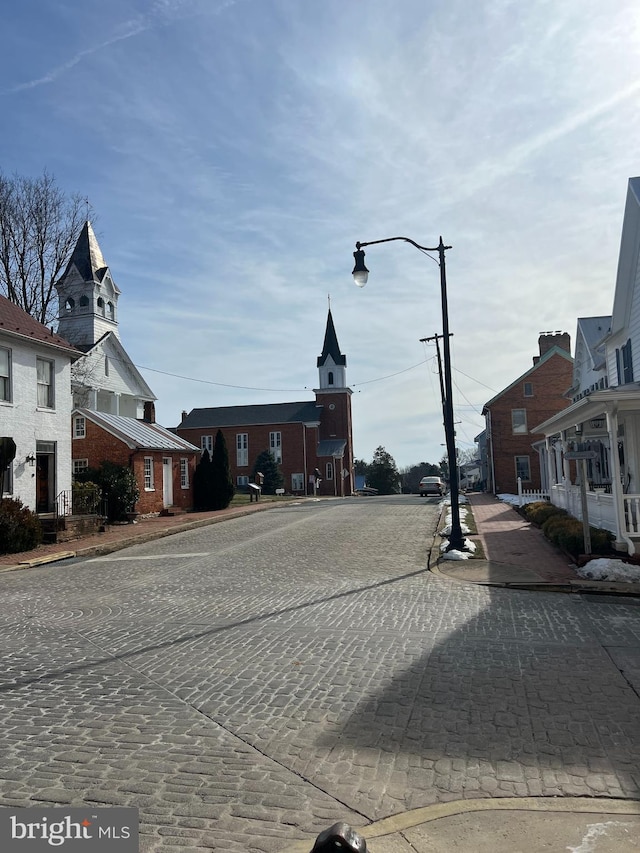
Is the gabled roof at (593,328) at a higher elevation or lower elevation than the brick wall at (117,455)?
higher

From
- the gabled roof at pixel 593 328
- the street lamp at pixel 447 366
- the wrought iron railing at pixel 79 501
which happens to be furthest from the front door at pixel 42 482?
the gabled roof at pixel 593 328

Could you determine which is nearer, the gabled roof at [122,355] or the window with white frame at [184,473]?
the window with white frame at [184,473]

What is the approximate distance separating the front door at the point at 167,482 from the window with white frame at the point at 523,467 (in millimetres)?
23912

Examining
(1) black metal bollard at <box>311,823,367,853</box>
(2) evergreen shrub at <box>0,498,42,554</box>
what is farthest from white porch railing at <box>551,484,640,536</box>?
(2) evergreen shrub at <box>0,498,42,554</box>

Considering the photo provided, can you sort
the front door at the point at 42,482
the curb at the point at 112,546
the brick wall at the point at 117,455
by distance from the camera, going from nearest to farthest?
the curb at the point at 112,546 < the front door at the point at 42,482 < the brick wall at the point at 117,455

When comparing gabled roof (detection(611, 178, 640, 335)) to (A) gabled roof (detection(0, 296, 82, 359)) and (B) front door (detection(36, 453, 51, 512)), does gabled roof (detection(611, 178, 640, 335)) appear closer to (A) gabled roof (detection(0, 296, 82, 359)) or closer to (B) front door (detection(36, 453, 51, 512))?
(A) gabled roof (detection(0, 296, 82, 359))

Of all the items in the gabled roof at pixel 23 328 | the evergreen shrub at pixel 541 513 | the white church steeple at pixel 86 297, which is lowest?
the evergreen shrub at pixel 541 513

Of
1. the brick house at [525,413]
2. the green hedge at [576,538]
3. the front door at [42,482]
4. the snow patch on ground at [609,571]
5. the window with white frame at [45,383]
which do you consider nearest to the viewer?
the snow patch on ground at [609,571]

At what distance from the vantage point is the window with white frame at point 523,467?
45.6 metres

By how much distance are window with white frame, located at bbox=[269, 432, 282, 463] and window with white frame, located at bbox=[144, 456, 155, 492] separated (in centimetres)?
4072

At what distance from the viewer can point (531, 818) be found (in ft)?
13.0

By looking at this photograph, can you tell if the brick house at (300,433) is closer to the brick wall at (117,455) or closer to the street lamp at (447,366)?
the brick wall at (117,455)

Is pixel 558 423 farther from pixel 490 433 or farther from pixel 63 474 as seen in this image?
pixel 490 433

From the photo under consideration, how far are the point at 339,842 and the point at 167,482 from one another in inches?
1182
